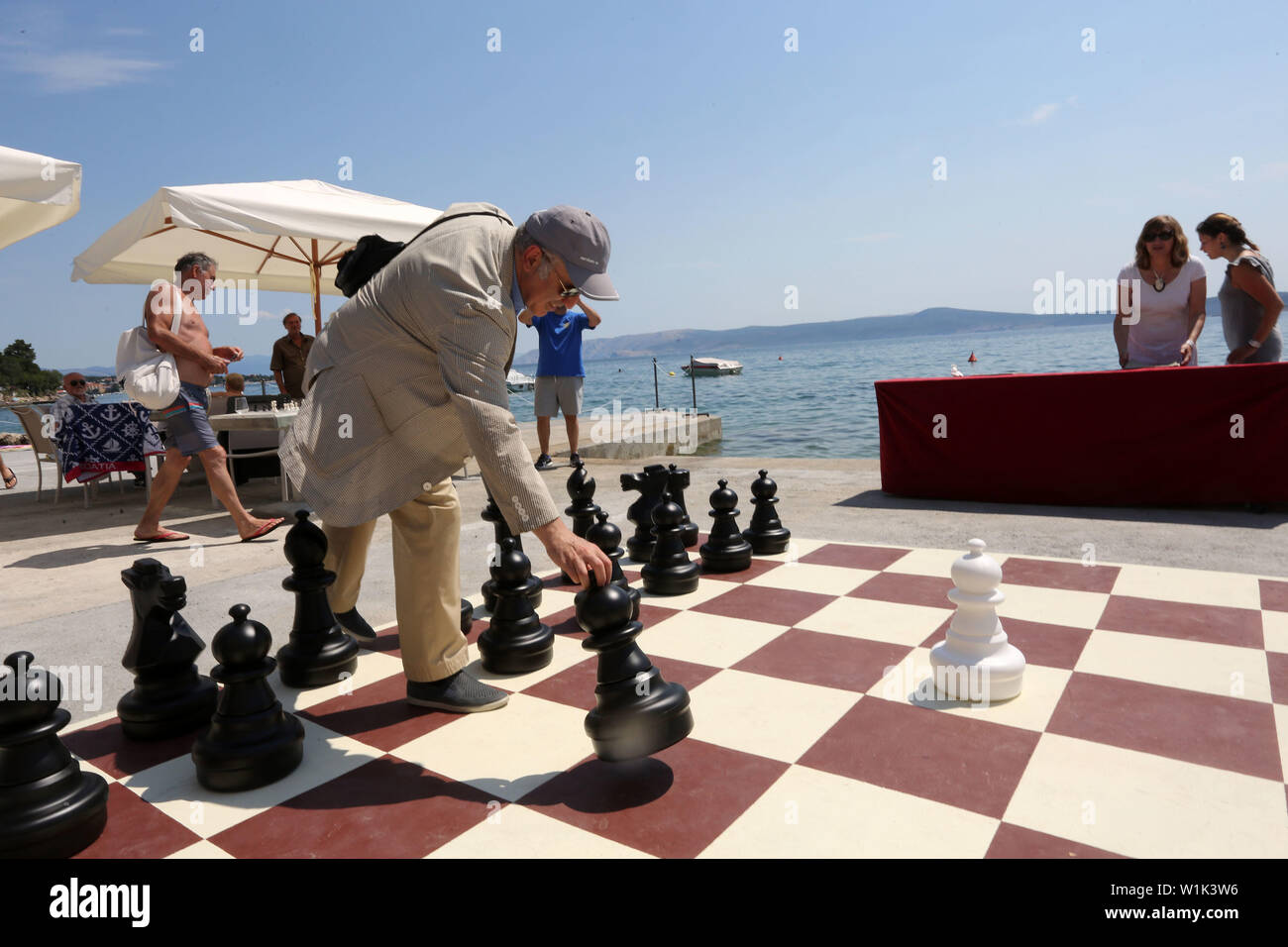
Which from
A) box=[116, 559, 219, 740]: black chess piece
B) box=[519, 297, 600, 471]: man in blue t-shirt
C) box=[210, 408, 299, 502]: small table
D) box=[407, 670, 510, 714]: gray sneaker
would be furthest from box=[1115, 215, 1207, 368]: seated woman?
box=[210, 408, 299, 502]: small table

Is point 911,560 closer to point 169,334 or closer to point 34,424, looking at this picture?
point 169,334

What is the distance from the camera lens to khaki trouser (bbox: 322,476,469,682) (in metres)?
1.90

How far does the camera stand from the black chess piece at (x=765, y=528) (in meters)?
3.26

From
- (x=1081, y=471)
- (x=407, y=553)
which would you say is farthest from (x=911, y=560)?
(x=407, y=553)

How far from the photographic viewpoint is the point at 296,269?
24.2ft

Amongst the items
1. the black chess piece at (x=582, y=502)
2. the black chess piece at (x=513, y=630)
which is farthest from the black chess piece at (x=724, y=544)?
the black chess piece at (x=513, y=630)

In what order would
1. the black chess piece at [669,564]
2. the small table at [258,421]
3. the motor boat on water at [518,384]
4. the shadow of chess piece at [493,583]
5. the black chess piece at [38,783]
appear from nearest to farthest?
1. the black chess piece at [38,783]
2. the motor boat on water at [518,384]
3. the shadow of chess piece at [493,583]
4. the black chess piece at [669,564]
5. the small table at [258,421]

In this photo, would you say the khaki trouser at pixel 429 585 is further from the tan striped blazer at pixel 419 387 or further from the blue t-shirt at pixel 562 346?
the blue t-shirt at pixel 562 346

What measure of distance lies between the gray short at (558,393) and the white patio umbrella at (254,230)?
57.1 inches

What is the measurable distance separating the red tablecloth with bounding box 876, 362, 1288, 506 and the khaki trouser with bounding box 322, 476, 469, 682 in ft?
10.2

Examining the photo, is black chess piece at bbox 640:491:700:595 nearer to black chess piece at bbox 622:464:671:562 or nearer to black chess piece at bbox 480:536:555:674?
black chess piece at bbox 622:464:671:562

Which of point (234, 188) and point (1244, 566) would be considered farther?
point (234, 188)

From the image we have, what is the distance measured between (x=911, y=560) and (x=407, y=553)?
201 cm

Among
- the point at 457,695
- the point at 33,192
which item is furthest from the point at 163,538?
the point at 457,695
